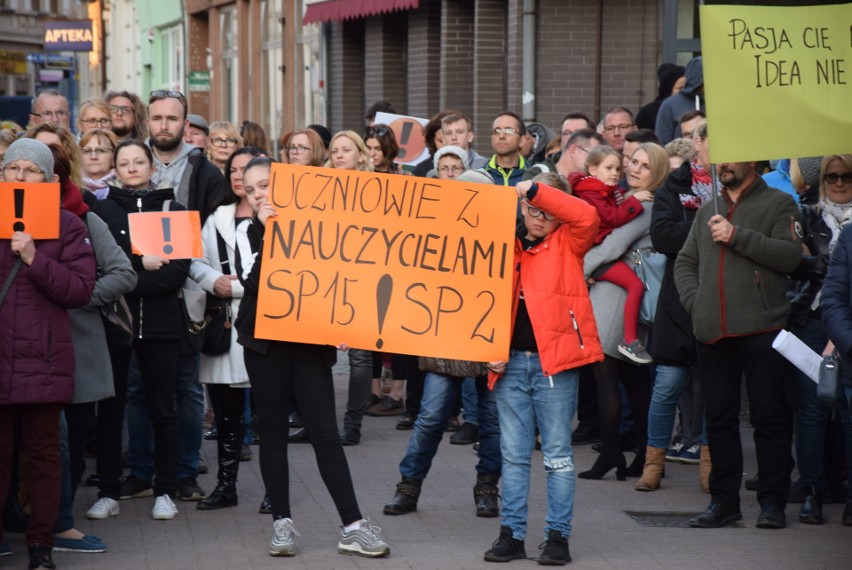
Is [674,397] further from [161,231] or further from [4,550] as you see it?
[4,550]

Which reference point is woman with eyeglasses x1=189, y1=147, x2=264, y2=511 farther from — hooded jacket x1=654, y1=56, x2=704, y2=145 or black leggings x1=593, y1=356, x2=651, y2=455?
hooded jacket x1=654, y1=56, x2=704, y2=145

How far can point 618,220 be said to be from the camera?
8.78 meters

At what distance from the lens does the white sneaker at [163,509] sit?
753cm

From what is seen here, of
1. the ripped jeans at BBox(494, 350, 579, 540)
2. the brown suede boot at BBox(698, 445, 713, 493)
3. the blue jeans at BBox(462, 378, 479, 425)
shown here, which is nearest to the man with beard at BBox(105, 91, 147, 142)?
the blue jeans at BBox(462, 378, 479, 425)

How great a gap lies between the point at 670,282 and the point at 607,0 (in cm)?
870

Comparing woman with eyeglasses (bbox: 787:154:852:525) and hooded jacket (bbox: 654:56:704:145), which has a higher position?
hooded jacket (bbox: 654:56:704:145)

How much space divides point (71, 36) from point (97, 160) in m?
23.1

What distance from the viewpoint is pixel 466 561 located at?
6781 mm

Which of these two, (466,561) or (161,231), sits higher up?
(161,231)

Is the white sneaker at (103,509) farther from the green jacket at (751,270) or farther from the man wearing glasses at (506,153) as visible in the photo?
the man wearing glasses at (506,153)

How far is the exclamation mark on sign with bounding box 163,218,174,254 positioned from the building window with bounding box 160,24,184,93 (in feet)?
93.1

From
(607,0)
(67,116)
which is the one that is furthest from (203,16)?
(67,116)

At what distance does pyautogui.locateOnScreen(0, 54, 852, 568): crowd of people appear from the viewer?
21.7 feet

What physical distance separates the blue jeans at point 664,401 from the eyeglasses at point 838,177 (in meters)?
1.44
